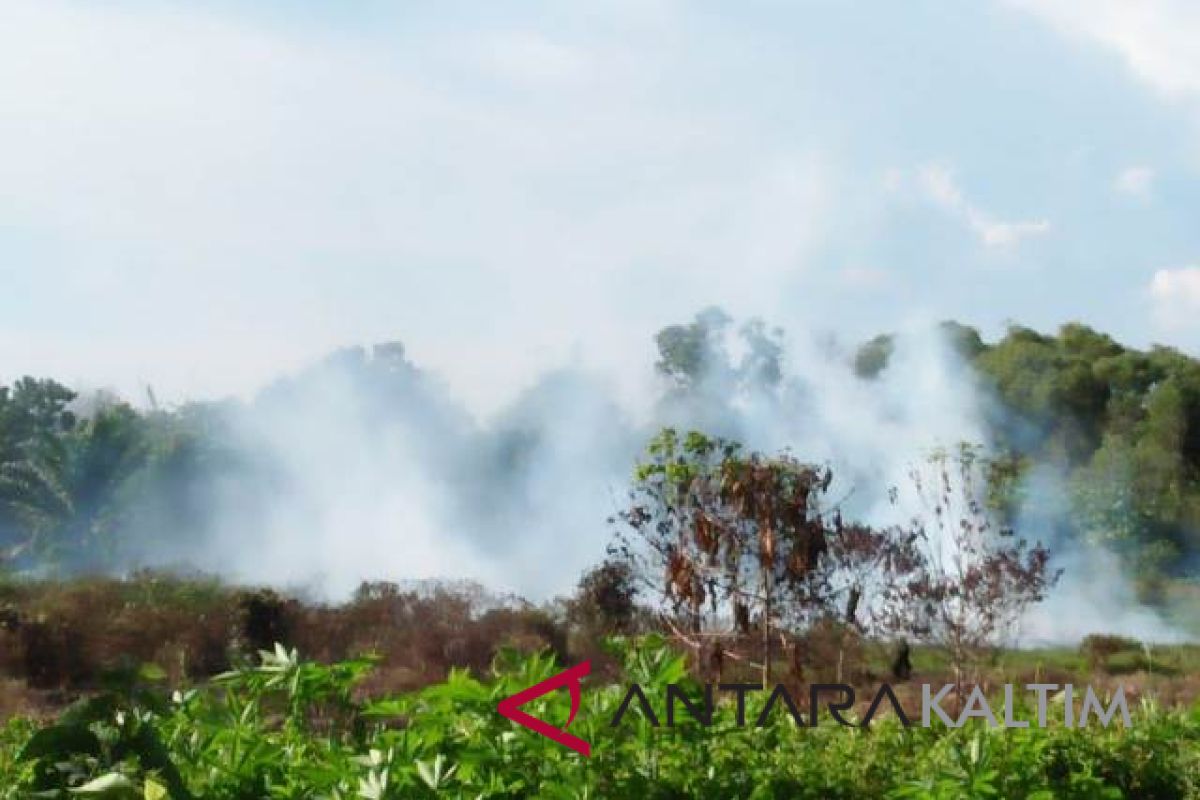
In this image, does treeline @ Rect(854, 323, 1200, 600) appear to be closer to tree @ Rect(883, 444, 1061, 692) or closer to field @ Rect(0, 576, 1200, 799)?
tree @ Rect(883, 444, 1061, 692)

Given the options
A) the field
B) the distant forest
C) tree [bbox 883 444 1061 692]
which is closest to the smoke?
the distant forest

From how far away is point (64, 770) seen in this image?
2.15 m

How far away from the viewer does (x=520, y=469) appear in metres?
27.6

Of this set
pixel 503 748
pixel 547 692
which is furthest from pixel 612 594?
pixel 503 748

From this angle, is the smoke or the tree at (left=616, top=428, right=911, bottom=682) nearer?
the tree at (left=616, top=428, right=911, bottom=682)

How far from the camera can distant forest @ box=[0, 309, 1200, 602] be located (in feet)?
77.2

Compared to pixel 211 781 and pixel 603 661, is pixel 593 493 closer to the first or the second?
pixel 603 661

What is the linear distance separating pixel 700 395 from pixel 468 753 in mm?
23901

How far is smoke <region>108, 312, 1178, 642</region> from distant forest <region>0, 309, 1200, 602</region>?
0.43 ft

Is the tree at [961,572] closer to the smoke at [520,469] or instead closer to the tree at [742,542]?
the tree at [742,542]

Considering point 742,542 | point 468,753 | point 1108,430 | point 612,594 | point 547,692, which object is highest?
point 1108,430

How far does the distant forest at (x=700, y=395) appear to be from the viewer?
77.2ft

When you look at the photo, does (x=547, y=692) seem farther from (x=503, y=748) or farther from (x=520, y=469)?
(x=520, y=469)

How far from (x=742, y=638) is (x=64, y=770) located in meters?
8.80
